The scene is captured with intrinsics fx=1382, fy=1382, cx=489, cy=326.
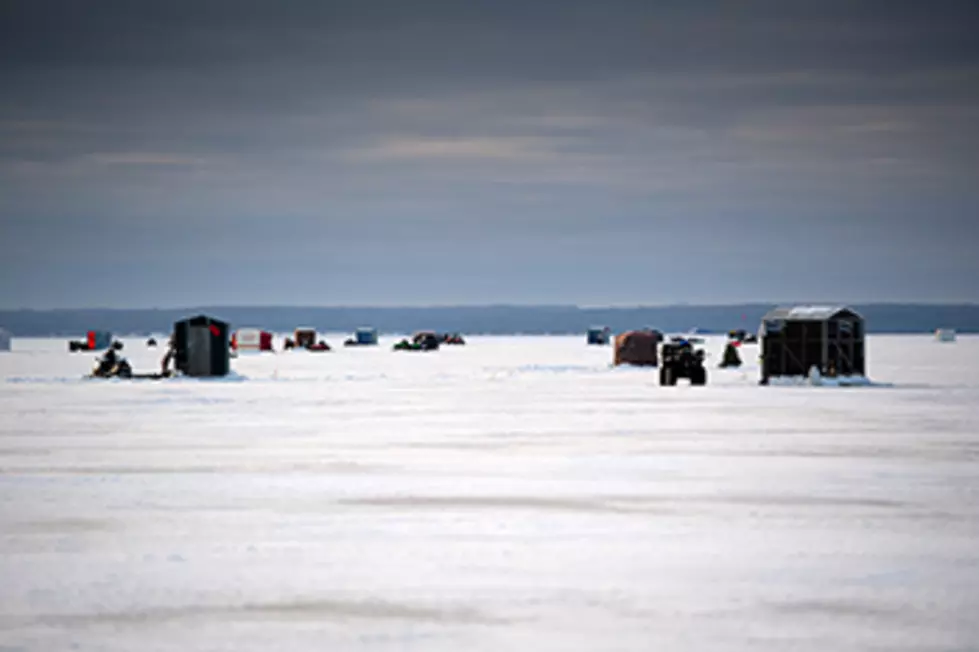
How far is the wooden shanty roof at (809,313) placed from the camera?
5472 cm

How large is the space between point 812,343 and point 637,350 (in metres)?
23.9

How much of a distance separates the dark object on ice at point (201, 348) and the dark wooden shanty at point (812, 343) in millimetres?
22626

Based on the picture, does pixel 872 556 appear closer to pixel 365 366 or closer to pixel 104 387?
pixel 104 387

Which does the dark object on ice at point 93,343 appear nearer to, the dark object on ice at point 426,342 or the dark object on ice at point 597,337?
the dark object on ice at point 426,342

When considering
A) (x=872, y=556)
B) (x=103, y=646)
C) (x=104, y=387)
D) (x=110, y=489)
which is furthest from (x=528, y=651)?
(x=104, y=387)

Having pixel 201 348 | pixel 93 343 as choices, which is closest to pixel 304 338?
pixel 93 343

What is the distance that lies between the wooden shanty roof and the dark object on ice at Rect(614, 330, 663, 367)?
21452mm

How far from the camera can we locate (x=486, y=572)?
12359 mm

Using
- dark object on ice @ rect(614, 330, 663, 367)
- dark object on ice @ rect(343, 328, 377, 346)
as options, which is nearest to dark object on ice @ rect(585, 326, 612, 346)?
dark object on ice @ rect(343, 328, 377, 346)

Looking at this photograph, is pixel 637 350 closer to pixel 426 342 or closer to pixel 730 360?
pixel 730 360

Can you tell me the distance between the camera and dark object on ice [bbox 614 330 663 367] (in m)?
78.2

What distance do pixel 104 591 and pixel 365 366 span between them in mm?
67556

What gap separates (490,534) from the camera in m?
14.7

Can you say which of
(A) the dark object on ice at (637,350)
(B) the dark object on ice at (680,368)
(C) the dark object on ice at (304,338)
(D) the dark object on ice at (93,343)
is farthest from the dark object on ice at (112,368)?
(C) the dark object on ice at (304,338)
